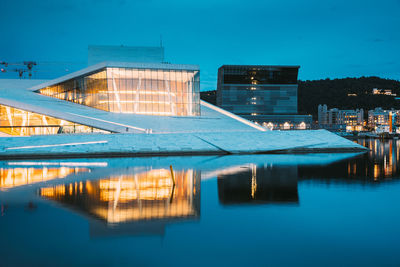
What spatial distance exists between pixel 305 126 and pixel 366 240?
8047 cm

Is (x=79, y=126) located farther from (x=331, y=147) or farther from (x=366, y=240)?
(x=366, y=240)

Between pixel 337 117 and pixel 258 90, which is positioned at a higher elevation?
pixel 258 90

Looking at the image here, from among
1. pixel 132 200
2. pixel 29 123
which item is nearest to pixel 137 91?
pixel 29 123

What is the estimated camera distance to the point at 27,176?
14008 mm

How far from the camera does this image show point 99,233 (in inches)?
259

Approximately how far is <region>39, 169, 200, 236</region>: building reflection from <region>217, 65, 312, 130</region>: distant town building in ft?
246

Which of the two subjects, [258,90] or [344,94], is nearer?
[258,90]

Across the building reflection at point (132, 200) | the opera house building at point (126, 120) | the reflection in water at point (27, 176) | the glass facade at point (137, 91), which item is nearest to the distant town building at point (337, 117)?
the opera house building at point (126, 120)

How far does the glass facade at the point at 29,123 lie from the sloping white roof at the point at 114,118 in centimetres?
50

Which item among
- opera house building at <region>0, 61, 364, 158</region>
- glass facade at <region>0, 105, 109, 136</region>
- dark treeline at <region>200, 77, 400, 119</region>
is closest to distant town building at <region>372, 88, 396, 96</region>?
dark treeline at <region>200, 77, 400, 119</region>

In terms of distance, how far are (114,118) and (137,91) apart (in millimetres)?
5314

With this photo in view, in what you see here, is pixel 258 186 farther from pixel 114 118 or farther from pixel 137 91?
pixel 137 91

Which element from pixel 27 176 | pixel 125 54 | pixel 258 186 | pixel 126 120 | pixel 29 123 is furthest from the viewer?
pixel 125 54

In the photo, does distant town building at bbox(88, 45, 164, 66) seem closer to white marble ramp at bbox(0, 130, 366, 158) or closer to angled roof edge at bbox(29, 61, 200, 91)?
angled roof edge at bbox(29, 61, 200, 91)
